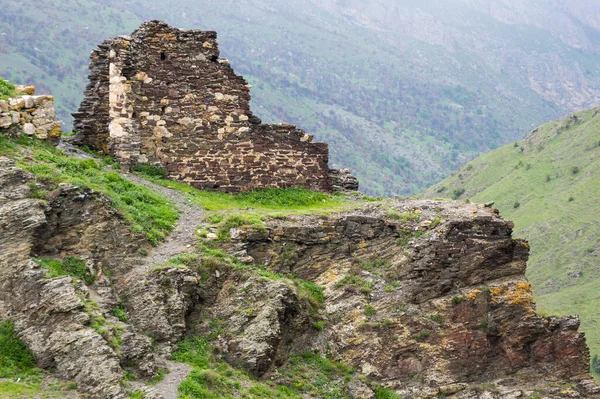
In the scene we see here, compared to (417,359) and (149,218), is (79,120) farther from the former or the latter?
(417,359)

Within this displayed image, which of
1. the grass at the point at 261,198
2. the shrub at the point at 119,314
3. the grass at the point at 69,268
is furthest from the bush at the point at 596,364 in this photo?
the grass at the point at 69,268

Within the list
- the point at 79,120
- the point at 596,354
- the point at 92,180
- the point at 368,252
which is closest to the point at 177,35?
the point at 79,120

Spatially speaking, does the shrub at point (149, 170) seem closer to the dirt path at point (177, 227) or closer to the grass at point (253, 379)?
the dirt path at point (177, 227)

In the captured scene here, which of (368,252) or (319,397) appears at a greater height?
(368,252)

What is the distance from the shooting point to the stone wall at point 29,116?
28.2m

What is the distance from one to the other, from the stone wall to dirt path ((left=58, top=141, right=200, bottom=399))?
165 centimetres

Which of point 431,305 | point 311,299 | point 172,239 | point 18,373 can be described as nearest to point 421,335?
point 431,305

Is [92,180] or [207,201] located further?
[207,201]

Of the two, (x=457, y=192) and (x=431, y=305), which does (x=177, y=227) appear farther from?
(x=457, y=192)

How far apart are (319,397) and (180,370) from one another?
4124mm

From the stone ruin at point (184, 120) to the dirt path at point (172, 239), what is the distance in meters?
1.34

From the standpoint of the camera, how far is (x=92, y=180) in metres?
27.6

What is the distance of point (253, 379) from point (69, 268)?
18.1 feet

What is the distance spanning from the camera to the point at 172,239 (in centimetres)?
2728
